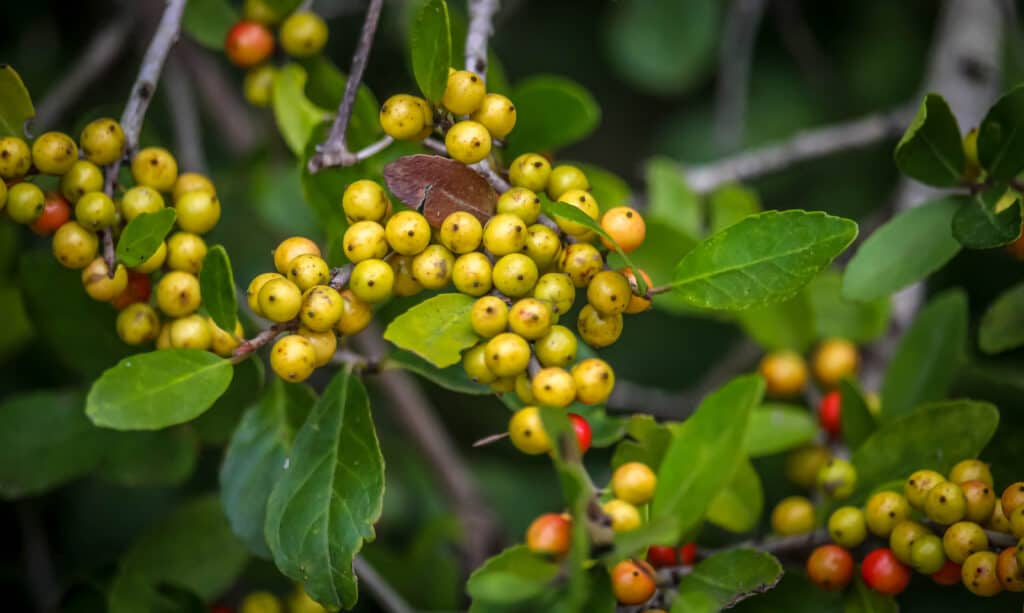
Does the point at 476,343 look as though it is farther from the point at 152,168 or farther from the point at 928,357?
the point at 928,357

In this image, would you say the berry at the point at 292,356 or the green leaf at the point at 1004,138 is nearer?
the berry at the point at 292,356

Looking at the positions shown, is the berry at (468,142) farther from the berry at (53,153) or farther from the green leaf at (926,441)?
the green leaf at (926,441)

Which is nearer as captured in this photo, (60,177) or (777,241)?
(777,241)

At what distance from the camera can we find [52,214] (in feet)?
3.87

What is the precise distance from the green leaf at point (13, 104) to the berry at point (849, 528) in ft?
3.87

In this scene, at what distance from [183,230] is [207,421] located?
398mm

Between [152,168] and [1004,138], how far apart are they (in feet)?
3.67

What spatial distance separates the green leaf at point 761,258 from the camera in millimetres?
1035

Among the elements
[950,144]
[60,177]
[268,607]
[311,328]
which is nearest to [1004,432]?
[950,144]

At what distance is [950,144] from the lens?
1.25 meters

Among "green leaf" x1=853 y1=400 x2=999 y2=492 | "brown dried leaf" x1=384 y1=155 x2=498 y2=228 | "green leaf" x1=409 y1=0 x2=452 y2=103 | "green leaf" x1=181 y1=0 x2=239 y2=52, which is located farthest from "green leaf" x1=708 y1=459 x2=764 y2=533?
"green leaf" x1=181 y1=0 x2=239 y2=52

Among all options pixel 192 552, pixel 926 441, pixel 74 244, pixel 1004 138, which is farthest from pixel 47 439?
pixel 1004 138

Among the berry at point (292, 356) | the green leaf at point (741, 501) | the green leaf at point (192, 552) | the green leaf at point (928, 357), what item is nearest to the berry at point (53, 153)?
the berry at point (292, 356)

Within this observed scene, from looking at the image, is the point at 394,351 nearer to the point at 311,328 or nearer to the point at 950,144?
the point at 311,328
